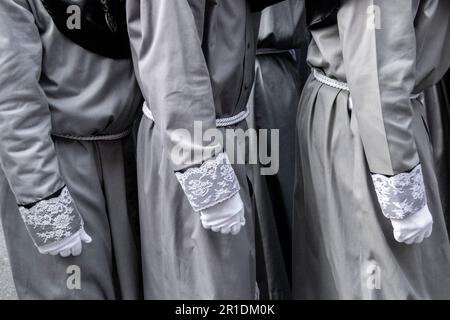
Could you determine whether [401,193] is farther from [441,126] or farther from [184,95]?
Answer: [441,126]

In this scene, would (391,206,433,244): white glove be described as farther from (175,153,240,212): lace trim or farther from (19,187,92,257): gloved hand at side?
(19,187,92,257): gloved hand at side

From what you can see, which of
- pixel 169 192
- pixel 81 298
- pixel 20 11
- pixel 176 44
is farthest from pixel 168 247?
pixel 20 11

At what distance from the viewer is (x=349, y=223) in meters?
1.82

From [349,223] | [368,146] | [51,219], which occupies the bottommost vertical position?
[349,223]

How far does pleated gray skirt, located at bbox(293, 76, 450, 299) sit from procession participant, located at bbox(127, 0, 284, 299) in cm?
21

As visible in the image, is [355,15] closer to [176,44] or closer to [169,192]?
[176,44]

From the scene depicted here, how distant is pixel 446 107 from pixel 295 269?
0.76 meters

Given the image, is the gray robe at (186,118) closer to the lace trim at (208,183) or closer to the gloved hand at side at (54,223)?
the lace trim at (208,183)

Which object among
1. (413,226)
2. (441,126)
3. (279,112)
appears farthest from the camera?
(279,112)

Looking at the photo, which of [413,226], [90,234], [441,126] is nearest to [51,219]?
[90,234]

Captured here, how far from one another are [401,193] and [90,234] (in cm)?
79

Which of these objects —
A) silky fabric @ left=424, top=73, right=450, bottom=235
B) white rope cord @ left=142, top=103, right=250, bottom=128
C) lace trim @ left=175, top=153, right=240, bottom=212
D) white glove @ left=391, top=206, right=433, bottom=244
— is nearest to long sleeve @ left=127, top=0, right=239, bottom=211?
lace trim @ left=175, top=153, right=240, bottom=212

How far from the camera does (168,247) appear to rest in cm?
172

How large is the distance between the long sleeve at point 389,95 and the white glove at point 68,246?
73 centimetres
